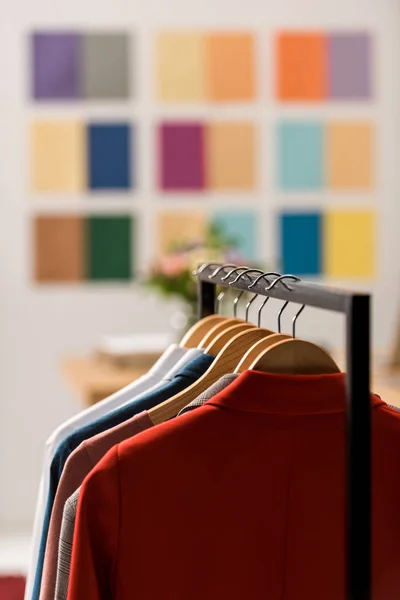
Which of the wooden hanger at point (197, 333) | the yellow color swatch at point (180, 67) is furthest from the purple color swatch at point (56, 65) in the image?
the wooden hanger at point (197, 333)

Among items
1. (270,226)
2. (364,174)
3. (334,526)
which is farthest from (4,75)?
(334,526)

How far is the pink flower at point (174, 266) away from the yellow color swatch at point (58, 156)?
1.08 metres

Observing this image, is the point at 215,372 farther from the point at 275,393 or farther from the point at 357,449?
the point at 357,449

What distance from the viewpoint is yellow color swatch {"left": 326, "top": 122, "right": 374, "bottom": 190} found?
16.4 feet

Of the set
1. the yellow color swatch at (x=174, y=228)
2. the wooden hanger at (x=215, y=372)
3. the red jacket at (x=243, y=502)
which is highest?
the yellow color swatch at (x=174, y=228)

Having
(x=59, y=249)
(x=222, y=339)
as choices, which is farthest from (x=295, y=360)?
(x=59, y=249)

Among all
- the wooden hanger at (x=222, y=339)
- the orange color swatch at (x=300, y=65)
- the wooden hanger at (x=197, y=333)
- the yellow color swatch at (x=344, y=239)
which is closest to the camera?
the wooden hanger at (x=222, y=339)

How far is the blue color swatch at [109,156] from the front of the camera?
488cm

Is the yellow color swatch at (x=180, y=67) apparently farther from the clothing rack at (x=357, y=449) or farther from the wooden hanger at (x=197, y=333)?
the clothing rack at (x=357, y=449)

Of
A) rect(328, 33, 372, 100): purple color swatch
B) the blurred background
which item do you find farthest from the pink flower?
Result: rect(328, 33, 372, 100): purple color swatch

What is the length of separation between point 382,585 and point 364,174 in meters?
3.77

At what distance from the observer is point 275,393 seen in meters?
1.38

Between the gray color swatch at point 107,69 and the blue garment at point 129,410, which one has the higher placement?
the gray color swatch at point 107,69

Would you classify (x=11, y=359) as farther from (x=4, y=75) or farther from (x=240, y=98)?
(x=240, y=98)
